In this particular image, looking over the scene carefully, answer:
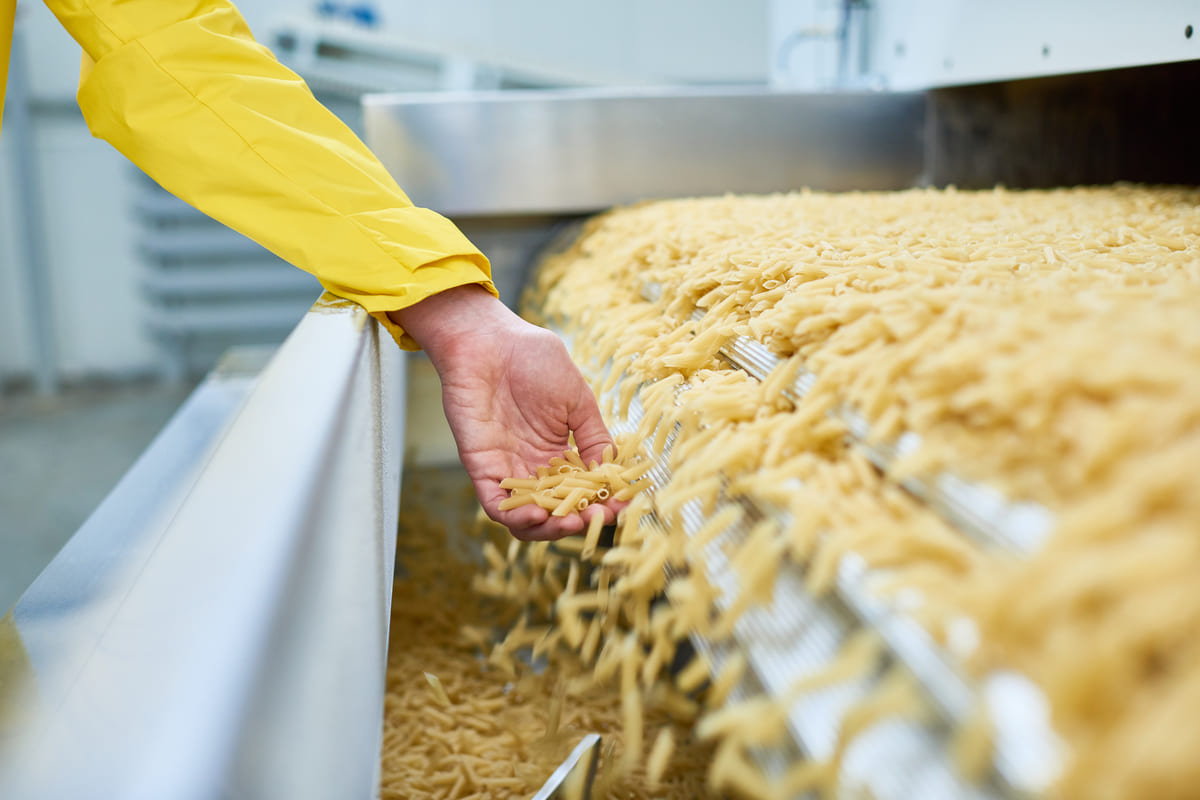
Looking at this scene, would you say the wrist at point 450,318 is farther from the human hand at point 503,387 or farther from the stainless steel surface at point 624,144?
the stainless steel surface at point 624,144

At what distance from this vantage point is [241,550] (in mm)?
417

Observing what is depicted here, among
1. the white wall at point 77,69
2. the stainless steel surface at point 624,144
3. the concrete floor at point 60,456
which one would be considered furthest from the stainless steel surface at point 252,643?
the white wall at point 77,69

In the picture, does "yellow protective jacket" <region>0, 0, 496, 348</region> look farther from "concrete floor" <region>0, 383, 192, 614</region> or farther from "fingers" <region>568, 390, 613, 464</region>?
"concrete floor" <region>0, 383, 192, 614</region>

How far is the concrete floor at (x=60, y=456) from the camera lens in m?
2.39

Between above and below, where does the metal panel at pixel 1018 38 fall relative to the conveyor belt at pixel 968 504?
above

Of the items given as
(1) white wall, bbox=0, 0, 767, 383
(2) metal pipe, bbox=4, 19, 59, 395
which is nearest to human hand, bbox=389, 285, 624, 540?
(1) white wall, bbox=0, 0, 767, 383

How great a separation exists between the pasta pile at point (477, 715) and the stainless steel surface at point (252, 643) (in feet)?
0.66

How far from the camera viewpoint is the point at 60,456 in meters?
3.06

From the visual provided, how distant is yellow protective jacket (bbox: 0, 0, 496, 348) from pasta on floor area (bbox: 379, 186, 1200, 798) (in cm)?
27

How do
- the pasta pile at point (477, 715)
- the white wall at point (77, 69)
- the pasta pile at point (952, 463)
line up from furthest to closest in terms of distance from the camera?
the white wall at point (77, 69) < the pasta pile at point (477, 715) < the pasta pile at point (952, 463)

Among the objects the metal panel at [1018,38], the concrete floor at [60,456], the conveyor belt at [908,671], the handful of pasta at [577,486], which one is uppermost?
the metal panel at [1018,38]

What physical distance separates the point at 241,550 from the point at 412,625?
782 millimetres

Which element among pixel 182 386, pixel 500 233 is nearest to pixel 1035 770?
pixel 500 233

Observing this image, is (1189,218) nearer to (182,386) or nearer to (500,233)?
(500,233)
